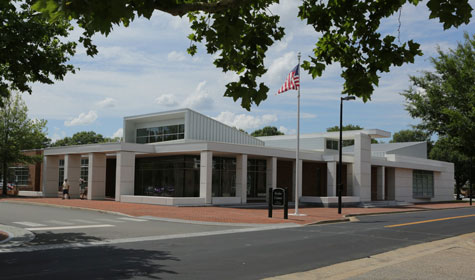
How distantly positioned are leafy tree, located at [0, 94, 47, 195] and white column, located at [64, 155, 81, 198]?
22.0ft

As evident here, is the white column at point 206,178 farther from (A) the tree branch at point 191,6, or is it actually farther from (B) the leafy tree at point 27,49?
(A) the tree branch at point 191,6

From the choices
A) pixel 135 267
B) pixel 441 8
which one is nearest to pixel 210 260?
pixel 135 267

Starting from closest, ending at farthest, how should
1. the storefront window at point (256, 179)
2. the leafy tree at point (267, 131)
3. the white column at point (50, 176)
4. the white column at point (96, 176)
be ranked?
the white column at point (96, 176)
the storefront window at point (256, 179)
the white column at point (50, 176)
the leafy tree at point (267, 131)

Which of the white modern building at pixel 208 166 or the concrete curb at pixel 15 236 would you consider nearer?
the concrete curb at pixel 15 236

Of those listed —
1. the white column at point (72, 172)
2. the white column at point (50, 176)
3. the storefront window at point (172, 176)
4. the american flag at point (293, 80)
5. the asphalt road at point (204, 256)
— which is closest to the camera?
the asphalt road at point (204, 256)

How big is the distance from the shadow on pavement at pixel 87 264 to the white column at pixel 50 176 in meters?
29.2

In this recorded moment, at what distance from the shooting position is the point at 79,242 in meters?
12.9

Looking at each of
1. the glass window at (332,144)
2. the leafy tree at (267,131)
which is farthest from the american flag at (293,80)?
the leafy tree at (267,131)

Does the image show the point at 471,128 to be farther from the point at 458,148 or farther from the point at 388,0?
the point at 388,0

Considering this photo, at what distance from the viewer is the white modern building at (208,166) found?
103ft

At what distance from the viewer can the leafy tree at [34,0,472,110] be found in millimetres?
5375

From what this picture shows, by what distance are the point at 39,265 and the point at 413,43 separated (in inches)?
335

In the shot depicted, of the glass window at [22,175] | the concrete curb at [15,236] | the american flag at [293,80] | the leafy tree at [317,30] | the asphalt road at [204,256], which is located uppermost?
the american flag at [293,80]

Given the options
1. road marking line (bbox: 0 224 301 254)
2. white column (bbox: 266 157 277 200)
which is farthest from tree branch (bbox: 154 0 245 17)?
white column (bbox: 266 157 277 200)
